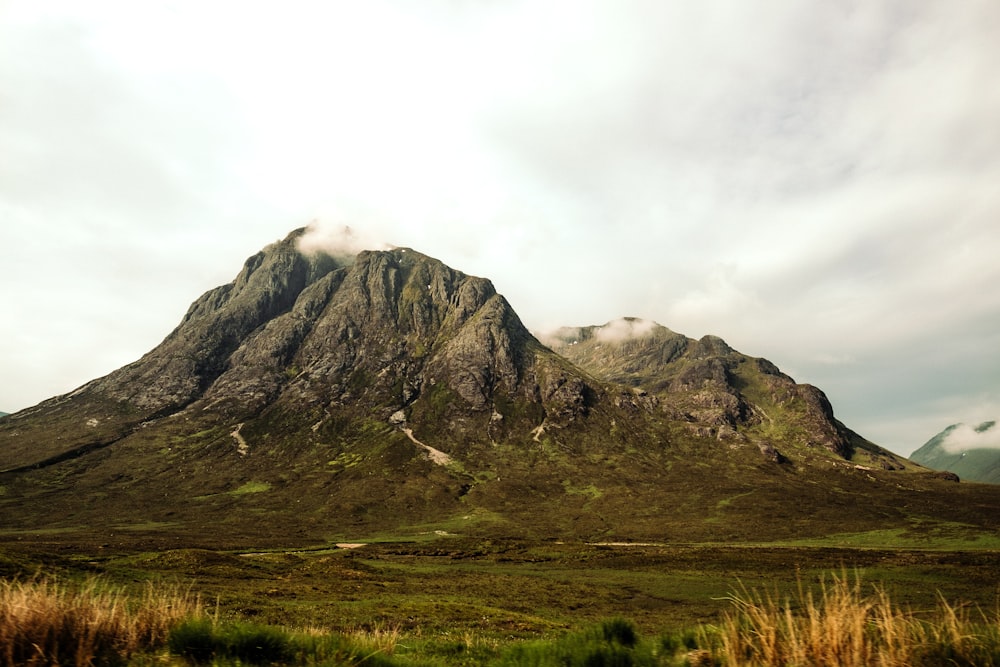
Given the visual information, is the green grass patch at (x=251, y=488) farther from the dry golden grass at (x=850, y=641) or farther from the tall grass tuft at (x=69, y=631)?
the dry golden grass at (x=850, y=641)

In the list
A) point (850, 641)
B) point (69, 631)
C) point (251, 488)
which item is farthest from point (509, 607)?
point (251, 488)

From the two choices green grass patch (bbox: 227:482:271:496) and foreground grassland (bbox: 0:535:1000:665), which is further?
green grass patch (bbox: 227:482:271:496)

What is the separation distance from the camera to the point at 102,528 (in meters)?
131

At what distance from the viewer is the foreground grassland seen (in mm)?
7395

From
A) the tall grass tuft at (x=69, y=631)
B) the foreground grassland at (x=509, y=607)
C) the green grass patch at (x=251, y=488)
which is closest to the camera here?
the tall grass tuft at (x=69, y=631)

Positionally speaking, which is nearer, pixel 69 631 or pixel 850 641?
pixel 850 641

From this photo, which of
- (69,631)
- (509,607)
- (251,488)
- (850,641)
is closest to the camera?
(850,641)

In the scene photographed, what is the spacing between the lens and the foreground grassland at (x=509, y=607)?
7.39 m

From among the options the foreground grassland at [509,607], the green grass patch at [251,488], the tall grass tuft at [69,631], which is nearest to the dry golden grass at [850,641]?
the foreground grassland at [509,607]

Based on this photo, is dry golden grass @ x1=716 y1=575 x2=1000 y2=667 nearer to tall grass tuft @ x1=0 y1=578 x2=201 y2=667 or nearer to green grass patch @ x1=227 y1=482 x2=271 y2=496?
tall grass tuft @ x1=0 y1=578 x2=201 y2=667

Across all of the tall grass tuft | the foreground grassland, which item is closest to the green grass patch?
the foreground grassland

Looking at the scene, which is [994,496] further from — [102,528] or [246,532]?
[102,528]

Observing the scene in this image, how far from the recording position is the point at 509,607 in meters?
43.8

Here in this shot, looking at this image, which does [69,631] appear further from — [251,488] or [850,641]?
[251,488]
